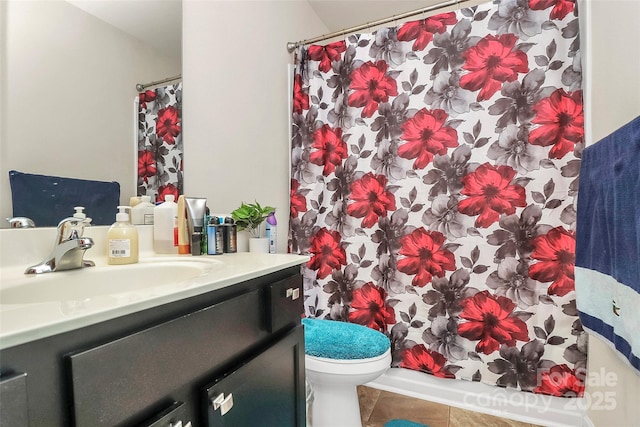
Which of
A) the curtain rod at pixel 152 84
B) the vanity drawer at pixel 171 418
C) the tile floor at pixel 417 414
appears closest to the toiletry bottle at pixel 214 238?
the curtain rod at pixel 152 84

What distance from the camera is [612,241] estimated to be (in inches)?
33.6

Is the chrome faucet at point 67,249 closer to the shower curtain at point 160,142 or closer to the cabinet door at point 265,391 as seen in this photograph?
the shower curtain at point 160,142

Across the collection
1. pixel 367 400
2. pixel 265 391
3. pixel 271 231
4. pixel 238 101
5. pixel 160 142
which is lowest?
A: pixel 367 400

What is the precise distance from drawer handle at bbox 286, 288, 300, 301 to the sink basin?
241mm

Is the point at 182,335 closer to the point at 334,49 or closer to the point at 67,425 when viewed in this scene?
the point at 67,425

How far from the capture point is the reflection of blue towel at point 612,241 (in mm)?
755

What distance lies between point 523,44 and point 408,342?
1.52 m

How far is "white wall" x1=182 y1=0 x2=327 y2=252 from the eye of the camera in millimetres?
1324

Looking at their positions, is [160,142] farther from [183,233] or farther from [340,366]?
[340,366]

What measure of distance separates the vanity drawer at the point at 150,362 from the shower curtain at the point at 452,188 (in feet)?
3.48

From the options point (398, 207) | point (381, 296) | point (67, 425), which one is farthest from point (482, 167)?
point (67, 425)

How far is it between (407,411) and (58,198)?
5.52 feet

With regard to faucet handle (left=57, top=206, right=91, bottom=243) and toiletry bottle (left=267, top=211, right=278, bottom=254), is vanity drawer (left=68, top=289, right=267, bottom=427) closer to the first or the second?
faucet handle (left=57, top=206, right=91, bottom=243)

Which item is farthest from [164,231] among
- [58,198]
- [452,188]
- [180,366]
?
[452,188]
